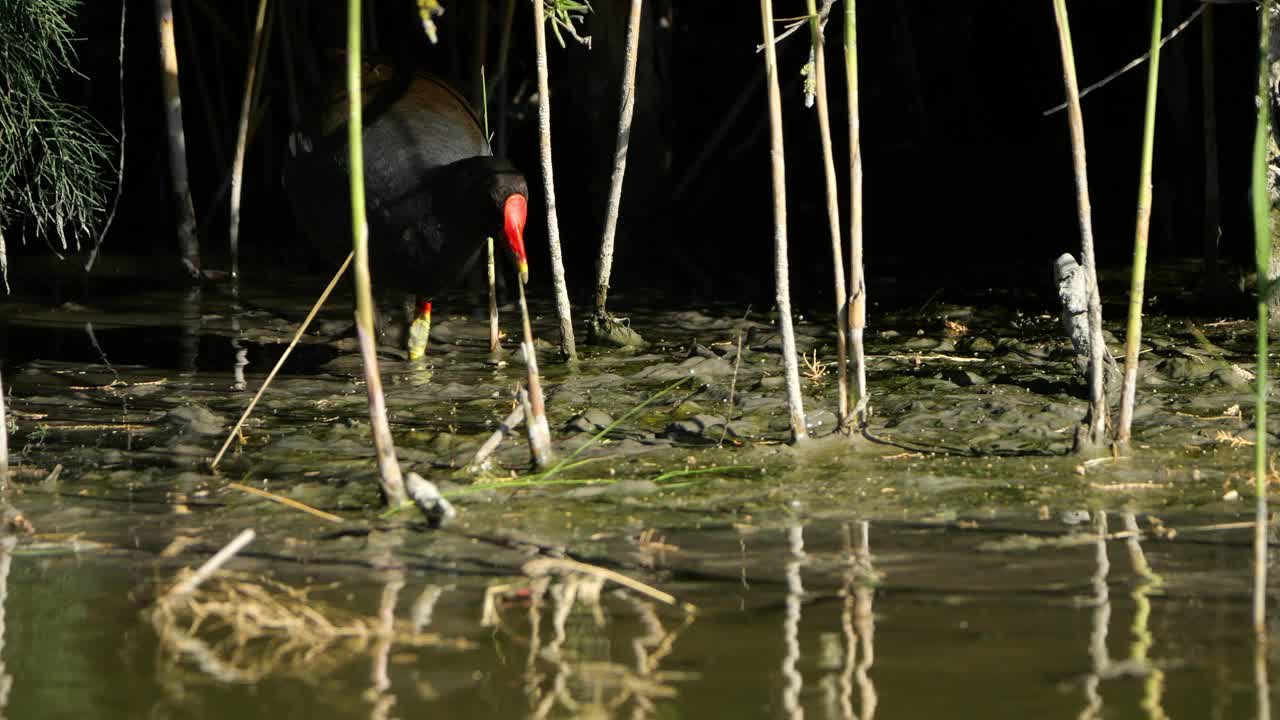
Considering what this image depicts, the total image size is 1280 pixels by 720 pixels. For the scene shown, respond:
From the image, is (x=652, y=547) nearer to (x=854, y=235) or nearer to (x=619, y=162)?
(x=854, y=235)

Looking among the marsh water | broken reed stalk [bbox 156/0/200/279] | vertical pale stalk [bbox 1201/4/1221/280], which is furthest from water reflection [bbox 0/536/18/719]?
vertical pale stalk [bbox 1201/4/1221/280]

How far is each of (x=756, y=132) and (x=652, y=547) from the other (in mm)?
6480

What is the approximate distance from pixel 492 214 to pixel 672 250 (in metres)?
3.16

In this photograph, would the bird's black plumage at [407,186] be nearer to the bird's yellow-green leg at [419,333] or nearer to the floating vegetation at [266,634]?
the bird's yellow-green leg at [419,333]

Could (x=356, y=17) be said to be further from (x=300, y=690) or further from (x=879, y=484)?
(x=879, y=484)

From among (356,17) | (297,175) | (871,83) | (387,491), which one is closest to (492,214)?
(297,175)

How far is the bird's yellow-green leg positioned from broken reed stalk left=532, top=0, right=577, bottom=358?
674mm

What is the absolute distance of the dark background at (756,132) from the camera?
29.2 feet

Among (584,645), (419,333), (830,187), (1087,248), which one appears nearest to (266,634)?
(584,645)

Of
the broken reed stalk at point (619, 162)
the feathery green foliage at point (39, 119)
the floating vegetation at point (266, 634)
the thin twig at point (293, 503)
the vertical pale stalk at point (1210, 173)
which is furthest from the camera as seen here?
the vertical pale stalk at point (1210, 173)

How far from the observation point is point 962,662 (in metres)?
2.83

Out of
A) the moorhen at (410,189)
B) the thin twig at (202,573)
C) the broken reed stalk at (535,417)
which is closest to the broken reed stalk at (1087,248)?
the broken reed stalk at (535,417)

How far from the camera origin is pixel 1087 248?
13.8 feet

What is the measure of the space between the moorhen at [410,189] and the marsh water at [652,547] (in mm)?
444
